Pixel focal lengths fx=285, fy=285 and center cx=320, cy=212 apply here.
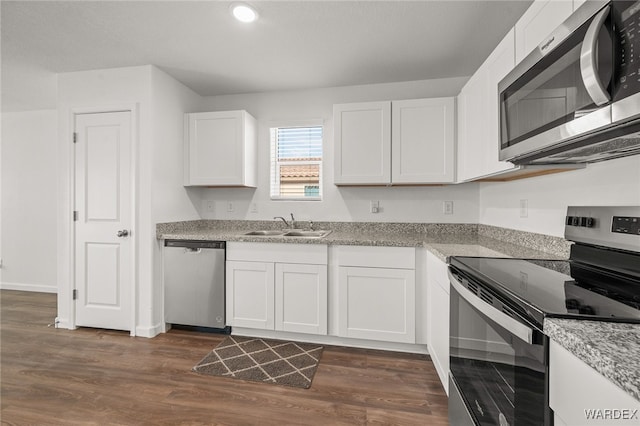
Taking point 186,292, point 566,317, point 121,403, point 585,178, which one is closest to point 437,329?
point 585,178

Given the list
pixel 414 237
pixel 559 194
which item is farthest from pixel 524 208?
pixel 414 237

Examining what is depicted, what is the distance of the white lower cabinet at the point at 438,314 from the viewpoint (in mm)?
1716

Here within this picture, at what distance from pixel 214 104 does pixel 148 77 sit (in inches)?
33.9

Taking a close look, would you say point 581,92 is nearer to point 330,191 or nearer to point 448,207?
point 448,207

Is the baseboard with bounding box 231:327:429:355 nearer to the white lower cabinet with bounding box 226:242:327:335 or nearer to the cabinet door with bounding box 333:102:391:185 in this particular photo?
the white lower cabinet with bounding box 226:242:327:335

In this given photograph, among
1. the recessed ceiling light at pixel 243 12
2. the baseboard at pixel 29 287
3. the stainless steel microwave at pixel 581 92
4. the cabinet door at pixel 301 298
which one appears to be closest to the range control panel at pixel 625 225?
the stainless steel microwave at pixel 581 92

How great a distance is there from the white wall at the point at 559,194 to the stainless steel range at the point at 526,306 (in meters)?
0.14

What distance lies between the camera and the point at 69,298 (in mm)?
2824

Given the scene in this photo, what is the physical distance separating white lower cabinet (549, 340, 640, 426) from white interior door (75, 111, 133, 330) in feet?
10.2

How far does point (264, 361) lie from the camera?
2236mm

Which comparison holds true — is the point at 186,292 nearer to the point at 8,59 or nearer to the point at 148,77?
the point at 148,77

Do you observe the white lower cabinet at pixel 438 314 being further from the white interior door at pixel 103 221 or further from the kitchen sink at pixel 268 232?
the white interior door at pixel 103 221

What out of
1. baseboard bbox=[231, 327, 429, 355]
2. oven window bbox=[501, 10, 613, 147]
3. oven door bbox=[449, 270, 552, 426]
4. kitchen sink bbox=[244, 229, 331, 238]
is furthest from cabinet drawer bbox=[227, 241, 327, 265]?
oven window bbox=[501, 10, 613, 147]

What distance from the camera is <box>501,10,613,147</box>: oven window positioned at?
86 centimetres
